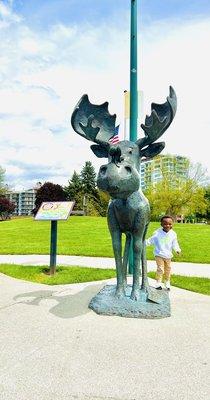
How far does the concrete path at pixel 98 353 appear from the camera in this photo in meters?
3.03

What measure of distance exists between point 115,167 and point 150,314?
6.33ft

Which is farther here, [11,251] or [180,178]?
[180,178]

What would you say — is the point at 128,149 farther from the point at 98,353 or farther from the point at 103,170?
the point at 98,353

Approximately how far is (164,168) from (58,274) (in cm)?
3986

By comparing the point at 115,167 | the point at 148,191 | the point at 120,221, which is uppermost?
the point at 148,191

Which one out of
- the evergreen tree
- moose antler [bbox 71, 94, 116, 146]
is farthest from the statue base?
the evergreen tree

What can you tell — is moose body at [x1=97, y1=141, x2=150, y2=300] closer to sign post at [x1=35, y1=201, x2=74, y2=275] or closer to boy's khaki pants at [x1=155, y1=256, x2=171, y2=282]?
boy's khaki pants at [x1=155, y1=256, x2=171, y2=282]

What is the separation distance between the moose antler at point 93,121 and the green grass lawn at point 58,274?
320 centimetres

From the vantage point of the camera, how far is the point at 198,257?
1179 centimetres

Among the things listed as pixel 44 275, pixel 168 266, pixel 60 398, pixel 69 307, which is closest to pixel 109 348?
pixel 60 398

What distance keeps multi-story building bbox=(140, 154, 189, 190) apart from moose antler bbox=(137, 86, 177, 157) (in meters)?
41.0

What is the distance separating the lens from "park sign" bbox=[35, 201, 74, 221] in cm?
831

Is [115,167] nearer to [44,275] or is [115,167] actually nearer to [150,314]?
[150,314]

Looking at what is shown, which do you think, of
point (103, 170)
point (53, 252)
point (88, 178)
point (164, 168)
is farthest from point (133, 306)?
point (88, 178)
